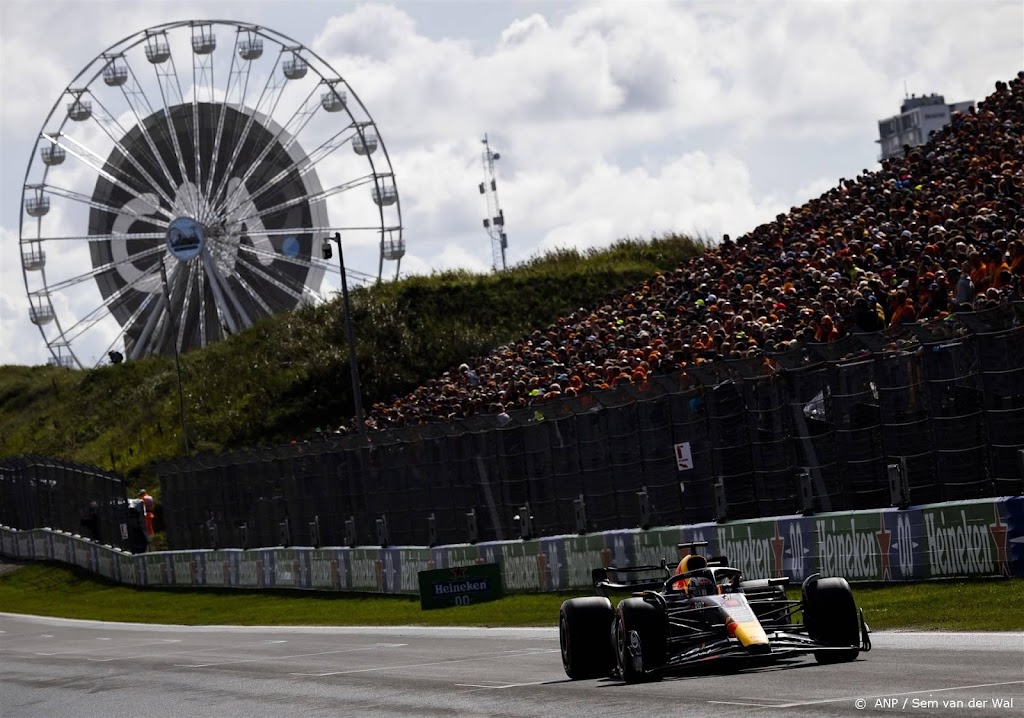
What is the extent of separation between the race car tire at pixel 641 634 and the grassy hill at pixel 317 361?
2087 inches

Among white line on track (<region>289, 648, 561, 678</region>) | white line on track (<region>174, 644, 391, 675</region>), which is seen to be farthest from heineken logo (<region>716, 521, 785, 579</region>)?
white line on track (<region>174, 644, 391, 675</region>)

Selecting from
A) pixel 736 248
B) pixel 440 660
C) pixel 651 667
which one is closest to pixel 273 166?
pixel 736 248

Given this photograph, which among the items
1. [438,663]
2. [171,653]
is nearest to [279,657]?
[171,653]

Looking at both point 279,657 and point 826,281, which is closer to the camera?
point 279,657

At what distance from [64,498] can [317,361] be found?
58.6 ft

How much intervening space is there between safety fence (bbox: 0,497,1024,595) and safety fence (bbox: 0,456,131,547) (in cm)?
818

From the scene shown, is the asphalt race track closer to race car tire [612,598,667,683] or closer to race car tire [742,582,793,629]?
race car tire [612,598,667,683]

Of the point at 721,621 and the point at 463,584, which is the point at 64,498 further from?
the point at 721,621

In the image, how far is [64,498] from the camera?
5544 centimetres

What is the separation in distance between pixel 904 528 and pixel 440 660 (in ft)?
17.9

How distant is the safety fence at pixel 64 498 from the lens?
51375 mm

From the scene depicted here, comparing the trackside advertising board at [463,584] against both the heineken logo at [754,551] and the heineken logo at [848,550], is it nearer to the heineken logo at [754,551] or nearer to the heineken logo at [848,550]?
the heineken logo at [754,551]

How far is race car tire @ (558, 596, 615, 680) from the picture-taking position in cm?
1477

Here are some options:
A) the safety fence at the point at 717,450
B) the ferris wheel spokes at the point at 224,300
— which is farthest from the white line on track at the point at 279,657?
the ferris wheel spokes at the point at 224,300
